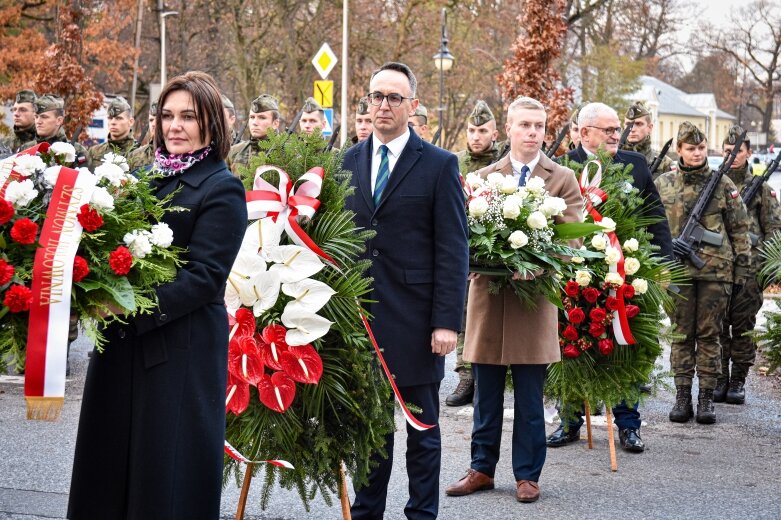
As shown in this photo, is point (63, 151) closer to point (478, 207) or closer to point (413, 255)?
point (413, 255)

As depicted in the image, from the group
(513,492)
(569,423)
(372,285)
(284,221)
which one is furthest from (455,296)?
(569,423)

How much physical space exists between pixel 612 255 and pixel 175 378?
3.94 meters

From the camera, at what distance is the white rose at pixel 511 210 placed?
6.09 m

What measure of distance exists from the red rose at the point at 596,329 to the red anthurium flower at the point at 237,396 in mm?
2847

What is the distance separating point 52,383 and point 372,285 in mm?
1952

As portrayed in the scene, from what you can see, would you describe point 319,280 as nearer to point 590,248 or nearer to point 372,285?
point 372,285

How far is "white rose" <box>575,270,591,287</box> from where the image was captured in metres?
7.08

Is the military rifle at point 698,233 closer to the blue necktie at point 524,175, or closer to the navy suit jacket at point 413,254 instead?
the blue necktie at point 524,175

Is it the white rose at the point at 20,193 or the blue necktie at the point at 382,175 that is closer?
the white rose at the point at 20,193

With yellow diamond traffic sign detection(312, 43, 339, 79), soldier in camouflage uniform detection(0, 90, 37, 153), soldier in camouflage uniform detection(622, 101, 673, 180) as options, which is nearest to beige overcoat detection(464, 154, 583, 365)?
soldier in camouflage uniform detection(622, 101, 673, 180)

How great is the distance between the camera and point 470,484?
6.36m

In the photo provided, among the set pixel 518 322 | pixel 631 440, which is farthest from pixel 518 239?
pixel 631 440

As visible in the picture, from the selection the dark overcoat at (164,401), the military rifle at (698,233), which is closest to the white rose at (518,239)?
the dark overcoat at (164,401)

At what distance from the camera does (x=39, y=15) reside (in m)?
28.8
